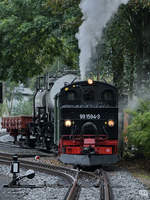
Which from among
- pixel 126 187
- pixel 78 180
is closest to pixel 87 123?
pixel 78 180

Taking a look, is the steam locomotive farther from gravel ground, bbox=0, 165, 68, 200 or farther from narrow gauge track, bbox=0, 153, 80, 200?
gravel ground, bbox=0, 165, 68, 200

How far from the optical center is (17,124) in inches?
1097

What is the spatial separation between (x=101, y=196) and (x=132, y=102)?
788cm

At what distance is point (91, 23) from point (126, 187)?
8.91 meters

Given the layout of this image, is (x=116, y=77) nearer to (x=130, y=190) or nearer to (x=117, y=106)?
(x=117, y=106)

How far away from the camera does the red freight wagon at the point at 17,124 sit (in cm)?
2680

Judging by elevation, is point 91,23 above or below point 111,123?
above

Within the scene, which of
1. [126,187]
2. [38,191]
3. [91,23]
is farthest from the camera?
[91,23]

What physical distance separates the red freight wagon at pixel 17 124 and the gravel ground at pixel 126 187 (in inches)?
492

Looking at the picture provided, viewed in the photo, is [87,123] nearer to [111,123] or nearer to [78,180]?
[111,123]

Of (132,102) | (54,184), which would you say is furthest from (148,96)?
(54,184)

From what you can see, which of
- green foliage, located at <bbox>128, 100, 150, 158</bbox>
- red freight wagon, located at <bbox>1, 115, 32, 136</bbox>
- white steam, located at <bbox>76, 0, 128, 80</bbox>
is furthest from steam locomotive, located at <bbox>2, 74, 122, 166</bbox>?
red freight wagon, located at <bbox>1, 115, 32, 136</bbox>

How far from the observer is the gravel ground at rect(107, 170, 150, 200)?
10.6 meters

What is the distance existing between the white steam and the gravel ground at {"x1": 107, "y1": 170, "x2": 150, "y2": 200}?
516 cm
